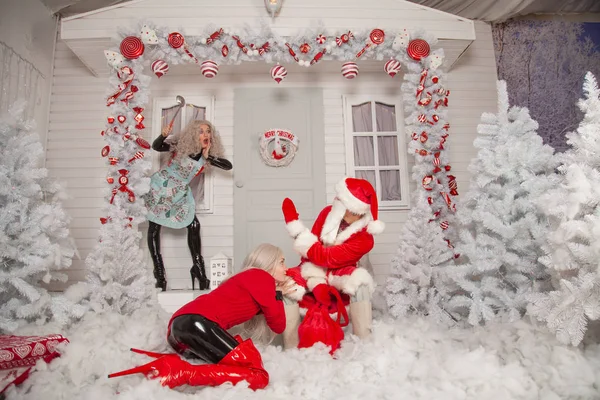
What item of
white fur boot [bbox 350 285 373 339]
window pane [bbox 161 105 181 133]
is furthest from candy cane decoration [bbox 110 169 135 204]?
white fur boot [bbox 350 285 373 339]

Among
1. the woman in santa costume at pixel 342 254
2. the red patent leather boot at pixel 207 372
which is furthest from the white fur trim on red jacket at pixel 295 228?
the red patent leather boot at pixel 207 372

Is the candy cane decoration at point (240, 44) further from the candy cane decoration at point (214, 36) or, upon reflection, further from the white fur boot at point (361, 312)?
the white fur boot at point (361, 312)

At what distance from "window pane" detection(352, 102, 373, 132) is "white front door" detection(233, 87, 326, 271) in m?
0.36

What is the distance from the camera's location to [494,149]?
3066 mm

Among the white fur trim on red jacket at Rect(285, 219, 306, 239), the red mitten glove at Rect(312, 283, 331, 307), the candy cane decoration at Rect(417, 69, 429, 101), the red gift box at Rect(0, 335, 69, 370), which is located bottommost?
the red gift box at Rect(0, 335, 69, 370)

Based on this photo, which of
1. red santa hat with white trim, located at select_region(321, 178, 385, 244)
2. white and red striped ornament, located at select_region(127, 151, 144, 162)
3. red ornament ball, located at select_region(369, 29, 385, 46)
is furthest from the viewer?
red ornament ball, located at select_region(369, 29, 385, 46)

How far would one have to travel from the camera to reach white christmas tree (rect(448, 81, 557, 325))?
2.87 metres

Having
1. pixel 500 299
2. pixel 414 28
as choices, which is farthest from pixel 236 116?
pixel 500 299

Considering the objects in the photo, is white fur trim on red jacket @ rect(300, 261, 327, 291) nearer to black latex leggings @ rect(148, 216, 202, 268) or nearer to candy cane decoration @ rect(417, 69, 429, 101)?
black latex leggings @ rect(148, 216, 202, 268)

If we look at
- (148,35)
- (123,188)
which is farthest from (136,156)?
(148,35)

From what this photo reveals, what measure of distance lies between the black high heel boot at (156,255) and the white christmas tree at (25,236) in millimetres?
1123

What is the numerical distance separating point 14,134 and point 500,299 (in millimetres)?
3221

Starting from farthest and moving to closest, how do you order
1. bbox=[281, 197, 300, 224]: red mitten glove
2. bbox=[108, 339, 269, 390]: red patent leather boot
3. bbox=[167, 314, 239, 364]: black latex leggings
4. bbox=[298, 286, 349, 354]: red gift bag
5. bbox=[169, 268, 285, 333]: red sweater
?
bbox=[281, 197, 300, 224]: red mitten glove, bbox=[298, 286, 349, 354]: red gift bag, bbox=[169, 268, 285, 333]: red sweater, bbox=[167, 314, 239, 364]: black latex leggings, bbox=[108, 339, 269, 390]: red patent leather boot

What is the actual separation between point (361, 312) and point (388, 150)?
242 centimetres
